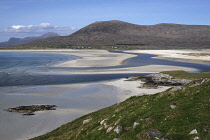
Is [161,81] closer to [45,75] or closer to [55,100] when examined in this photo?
[55,100]

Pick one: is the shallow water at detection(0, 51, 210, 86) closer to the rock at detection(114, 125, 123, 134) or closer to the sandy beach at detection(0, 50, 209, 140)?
the sandy beach at detection(0, 50, 209, 140)

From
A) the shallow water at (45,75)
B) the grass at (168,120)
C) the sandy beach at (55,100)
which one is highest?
the grass at (168,120)

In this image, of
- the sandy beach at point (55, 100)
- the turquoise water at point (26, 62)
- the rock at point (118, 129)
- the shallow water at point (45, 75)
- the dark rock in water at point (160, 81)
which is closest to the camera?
the rock at point (118, 129)

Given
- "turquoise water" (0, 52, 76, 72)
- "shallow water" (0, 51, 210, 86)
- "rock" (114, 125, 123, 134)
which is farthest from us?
"turquoise water" (0, 52, 76, 72)

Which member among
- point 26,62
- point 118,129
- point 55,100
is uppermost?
point 118,129

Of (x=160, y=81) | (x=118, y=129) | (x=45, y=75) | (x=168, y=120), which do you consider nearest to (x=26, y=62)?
(x=45, y=75)

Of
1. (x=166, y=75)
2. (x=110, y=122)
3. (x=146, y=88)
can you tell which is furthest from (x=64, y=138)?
(x=166, y=75)

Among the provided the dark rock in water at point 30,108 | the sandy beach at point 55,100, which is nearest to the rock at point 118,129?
the sandy beach at point 55,100

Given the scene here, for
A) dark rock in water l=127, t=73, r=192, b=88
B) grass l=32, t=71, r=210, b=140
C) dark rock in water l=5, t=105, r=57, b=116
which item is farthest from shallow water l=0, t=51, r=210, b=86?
grass l=32, t=71, r=210, b=140

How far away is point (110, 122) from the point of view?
15.1 meters

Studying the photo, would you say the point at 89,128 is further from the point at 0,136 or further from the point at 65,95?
the point at 65,95

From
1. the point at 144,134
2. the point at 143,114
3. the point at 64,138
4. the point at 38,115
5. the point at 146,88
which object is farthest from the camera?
the point at 146,88

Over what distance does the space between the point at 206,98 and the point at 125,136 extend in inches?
229

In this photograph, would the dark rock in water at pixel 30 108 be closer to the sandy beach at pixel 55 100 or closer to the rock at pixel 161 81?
the sandy beach at pixel 55 100
